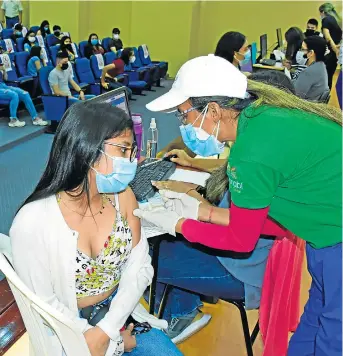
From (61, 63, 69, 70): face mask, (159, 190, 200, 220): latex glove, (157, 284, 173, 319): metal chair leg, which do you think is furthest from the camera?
(61, 63, 69, 70): face mask

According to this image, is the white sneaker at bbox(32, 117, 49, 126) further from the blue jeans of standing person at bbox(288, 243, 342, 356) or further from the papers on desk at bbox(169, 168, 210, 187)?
the blue jeans of standing person at bbox(288, 243, 342, 356)

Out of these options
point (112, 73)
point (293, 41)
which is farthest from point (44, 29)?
point (293, 41)

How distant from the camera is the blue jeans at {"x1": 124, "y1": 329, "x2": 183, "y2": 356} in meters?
1.34

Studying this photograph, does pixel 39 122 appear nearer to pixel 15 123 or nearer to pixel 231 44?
pixel 15 123

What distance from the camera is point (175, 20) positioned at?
9.42 metres

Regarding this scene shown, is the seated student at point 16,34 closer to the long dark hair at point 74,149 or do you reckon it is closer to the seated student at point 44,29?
the seated student at point 44,29

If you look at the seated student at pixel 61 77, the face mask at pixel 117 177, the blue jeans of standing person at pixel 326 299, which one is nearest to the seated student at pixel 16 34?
the seated student at pixel 61 77

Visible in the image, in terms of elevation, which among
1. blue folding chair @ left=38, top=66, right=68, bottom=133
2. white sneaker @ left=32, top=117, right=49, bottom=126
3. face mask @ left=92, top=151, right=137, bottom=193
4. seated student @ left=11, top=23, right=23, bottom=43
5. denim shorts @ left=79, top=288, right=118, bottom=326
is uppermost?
face mask @ left=92, top=151, right=137, bottom=193

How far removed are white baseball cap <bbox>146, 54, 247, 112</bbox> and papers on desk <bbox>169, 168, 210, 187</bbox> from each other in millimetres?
649

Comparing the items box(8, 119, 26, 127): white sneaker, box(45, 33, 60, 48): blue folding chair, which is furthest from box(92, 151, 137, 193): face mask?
box(45, 33, 60, 48): blue folding chair

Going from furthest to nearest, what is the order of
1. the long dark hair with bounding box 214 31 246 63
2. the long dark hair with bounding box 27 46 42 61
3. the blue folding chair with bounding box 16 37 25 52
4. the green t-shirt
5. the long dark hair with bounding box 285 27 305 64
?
the blue folding chair with bounding box 16 37 25 52 → the long dark hair with bounding box 27 46 42 61 → the long dark hair with bounding box 285 27 305 64 → the long dark hair with bounding box 214 31 246 63 → the green t-shirt

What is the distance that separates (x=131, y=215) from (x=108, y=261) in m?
0.18

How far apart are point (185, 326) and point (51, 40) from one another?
670 cm

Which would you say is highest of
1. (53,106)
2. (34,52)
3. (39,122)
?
(34,52)
